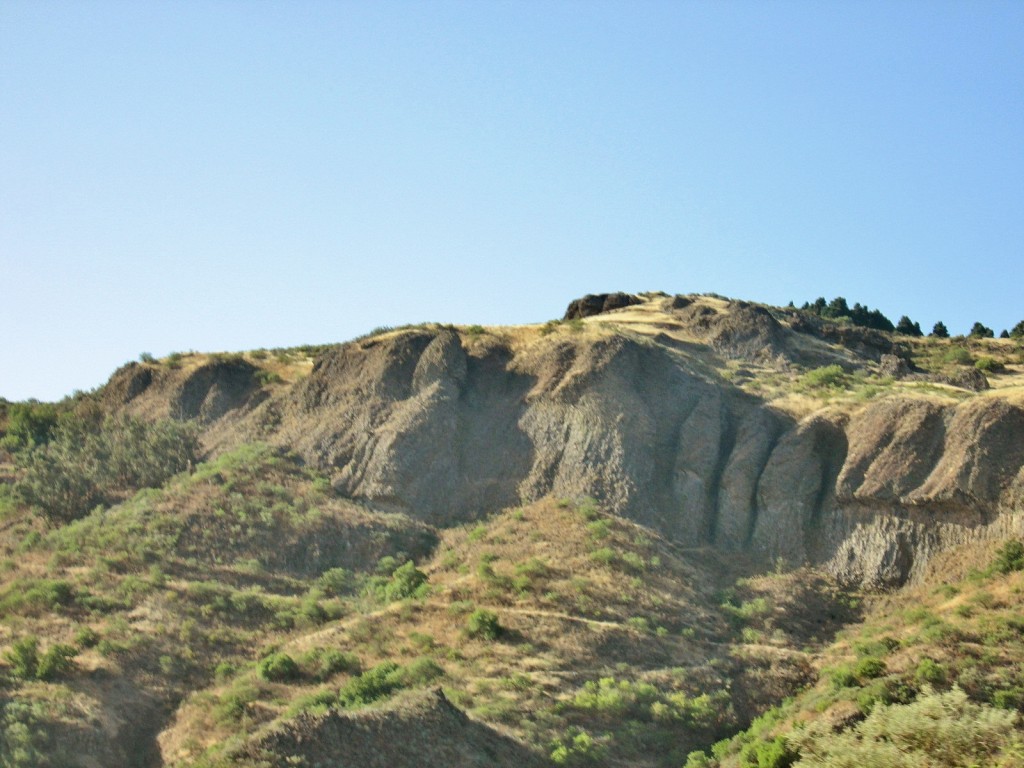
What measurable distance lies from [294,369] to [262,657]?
20.6 meters

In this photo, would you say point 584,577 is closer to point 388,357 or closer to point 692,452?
point 692,452

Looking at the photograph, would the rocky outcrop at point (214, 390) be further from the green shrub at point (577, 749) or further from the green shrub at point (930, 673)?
the green shrub at point (930, 673)

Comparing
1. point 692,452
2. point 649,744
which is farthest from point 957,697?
Answer: point 692,452

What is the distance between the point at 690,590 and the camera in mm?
32438

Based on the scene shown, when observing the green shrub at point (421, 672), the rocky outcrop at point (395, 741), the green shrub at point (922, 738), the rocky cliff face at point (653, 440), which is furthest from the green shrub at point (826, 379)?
the rocky outcrop at point (395, 741)

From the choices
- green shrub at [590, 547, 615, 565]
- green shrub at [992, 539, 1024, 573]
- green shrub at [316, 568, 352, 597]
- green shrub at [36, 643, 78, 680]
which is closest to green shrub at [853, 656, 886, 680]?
green shrub at [992, 539, 1024, 573]

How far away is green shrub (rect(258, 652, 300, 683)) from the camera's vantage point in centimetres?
2886

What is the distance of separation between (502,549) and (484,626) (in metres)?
5.12

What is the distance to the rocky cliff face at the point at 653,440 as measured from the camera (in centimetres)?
3362

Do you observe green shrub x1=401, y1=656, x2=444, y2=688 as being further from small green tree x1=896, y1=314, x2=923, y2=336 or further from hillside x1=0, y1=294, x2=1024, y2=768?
small green tree x1=896, y1=314, x2=923, y2=336

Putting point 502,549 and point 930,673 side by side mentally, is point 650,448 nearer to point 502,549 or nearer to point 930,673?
point 502,549

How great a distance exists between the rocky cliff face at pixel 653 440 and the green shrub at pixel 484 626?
7.72 metres

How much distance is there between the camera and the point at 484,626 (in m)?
29.7

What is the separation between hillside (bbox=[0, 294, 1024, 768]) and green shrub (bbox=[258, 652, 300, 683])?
52 mm
